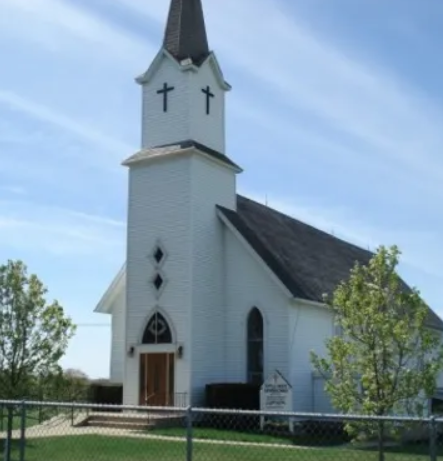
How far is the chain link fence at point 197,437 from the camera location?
14.0 meters

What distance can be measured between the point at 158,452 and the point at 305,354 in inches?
481

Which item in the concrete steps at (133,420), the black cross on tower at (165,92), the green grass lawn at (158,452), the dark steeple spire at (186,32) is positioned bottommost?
the green grass lawn at (158,452)

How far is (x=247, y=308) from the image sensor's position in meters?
28.9

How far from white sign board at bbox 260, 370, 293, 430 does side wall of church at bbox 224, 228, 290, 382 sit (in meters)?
2.56

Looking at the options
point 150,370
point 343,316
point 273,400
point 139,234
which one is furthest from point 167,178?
point 343,316

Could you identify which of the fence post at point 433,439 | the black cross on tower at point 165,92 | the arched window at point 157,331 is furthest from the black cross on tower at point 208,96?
the fence post at point 433,439

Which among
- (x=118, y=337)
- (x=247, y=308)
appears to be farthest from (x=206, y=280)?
(x=118, y=337)

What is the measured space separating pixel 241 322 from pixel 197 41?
1152cm

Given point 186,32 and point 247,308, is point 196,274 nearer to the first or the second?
point 247,308

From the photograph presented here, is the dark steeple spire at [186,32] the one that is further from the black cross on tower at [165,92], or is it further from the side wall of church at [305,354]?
the side wall of church at [305,354]

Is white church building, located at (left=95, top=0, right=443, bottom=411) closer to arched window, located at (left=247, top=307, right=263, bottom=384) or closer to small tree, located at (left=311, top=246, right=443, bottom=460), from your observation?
arched window, located at (left=247, top=307, right=263, bottom=384)

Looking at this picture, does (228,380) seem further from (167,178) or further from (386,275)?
(386,275)

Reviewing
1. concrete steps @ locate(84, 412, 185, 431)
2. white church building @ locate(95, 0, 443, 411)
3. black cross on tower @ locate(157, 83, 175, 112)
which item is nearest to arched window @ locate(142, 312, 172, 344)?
white church building @ locate(95, 0, 443, 411)

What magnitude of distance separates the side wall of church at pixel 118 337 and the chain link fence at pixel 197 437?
4.22 m
